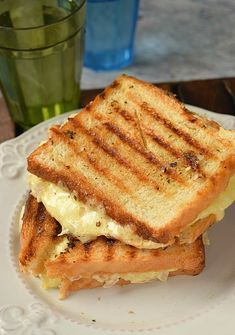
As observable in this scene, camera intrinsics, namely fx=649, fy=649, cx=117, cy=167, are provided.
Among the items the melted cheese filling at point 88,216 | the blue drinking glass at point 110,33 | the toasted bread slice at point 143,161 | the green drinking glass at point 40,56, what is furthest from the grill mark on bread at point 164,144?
the blue drinking glass at point 110,33

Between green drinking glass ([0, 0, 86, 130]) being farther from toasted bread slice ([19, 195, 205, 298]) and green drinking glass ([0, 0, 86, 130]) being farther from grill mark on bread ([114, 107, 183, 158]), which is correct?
toasted bread slice ([19, 195, 205, 298])

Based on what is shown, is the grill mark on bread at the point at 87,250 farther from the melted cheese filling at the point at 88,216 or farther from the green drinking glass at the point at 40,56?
the green drinking glass at the point at 40,56

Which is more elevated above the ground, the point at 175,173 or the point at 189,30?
the point at 175,173

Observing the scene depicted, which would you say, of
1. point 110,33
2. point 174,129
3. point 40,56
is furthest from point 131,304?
point 110,33

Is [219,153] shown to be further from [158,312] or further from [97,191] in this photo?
[158,312]

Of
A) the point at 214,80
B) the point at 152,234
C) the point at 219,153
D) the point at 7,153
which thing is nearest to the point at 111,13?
the point at 214,80

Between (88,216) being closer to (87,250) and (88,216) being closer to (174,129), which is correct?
(87,250)

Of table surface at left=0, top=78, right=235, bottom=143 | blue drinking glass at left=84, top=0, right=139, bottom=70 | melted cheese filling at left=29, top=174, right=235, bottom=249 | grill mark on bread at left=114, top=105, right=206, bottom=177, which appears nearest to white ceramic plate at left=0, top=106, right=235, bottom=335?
melted cheese filling at left=29, top=174, right=235, bottom=249
